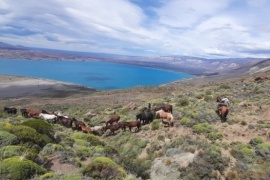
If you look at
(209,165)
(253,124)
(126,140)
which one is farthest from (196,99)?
(209,165)

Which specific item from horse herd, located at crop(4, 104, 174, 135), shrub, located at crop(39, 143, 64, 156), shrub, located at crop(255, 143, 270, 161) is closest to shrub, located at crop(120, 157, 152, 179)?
shrub, located at crop(39, 143, 64, 156)

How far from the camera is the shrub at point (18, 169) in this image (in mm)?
7574

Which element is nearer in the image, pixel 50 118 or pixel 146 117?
pixel 146 117

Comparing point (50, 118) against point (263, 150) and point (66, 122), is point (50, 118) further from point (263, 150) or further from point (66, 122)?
point (263, 150)

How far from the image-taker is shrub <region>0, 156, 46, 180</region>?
24.8ft

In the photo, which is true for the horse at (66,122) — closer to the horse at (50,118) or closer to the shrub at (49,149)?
the horse at (50,118)

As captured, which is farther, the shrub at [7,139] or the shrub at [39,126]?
the shrub at [39,126]

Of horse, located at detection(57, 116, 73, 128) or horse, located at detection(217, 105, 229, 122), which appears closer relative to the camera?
horse, located at detection(217, 105, 229, 122)

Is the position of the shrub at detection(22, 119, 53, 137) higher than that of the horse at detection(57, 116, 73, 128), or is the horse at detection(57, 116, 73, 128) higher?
the shrub at detection(22, 119, 53, 137)

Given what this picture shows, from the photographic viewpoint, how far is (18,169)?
7742 millimetres

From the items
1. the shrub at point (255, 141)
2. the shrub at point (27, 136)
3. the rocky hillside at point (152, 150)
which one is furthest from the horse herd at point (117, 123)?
the shrub at point (27, 136)

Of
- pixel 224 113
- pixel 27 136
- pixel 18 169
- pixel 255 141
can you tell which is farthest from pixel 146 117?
pixel 18 169

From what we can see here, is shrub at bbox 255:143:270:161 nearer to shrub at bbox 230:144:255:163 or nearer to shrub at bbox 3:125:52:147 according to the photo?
shrub at bbox 230:144:255:163

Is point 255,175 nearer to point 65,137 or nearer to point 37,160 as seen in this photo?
point 37,160
